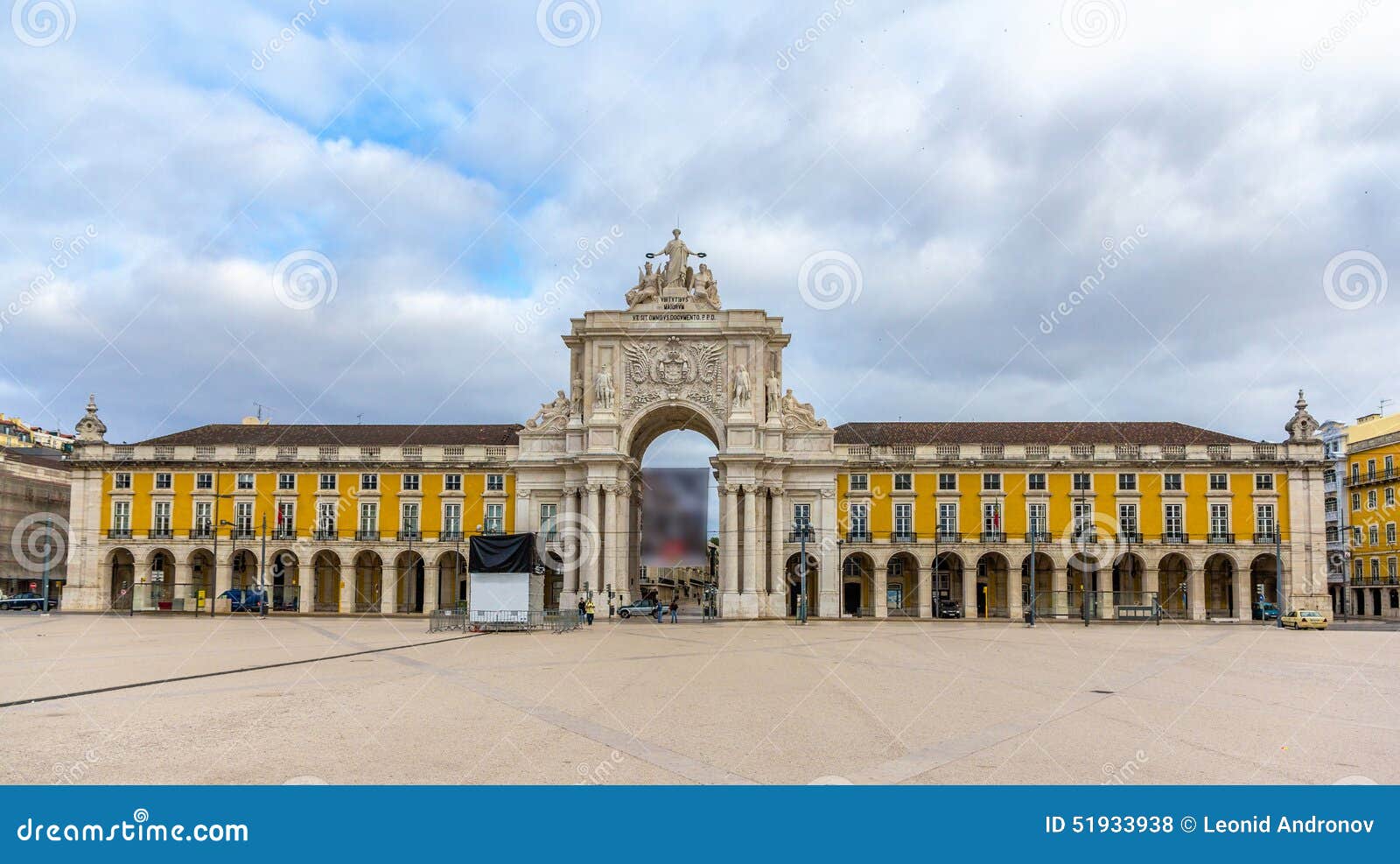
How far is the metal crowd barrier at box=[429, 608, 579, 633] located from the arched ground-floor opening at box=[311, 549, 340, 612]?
966 inches

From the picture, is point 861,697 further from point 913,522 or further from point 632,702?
point 913,522

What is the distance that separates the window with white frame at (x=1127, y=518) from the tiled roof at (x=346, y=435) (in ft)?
122

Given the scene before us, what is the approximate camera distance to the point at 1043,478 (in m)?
64.6

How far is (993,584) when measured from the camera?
6669cm

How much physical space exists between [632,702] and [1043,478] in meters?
50.9

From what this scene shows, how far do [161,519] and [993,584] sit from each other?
50797 mm

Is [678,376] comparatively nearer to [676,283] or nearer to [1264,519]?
[676,283]

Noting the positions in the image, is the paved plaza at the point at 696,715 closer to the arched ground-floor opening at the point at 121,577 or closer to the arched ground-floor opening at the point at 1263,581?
the arched ground-floor opening at the point at 1263,581

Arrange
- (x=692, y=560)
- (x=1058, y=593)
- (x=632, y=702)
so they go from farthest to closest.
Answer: (x=1058, y=593), (x=692, y=560), (x=632, y=702)

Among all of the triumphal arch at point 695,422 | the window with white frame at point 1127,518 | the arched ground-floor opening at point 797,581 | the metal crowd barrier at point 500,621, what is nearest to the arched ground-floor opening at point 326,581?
the triumphal arch at point 695,422

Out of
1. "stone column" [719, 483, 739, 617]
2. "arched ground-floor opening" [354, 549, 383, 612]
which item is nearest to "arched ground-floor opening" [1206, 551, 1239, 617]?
"stone column" [719, 483, 739, 617]

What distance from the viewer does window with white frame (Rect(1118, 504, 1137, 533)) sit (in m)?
64.0

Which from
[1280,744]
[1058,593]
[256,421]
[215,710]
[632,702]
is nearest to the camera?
[1280,744]

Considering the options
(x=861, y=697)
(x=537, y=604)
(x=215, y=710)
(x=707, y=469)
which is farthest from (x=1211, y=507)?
(x=215, y=710)
